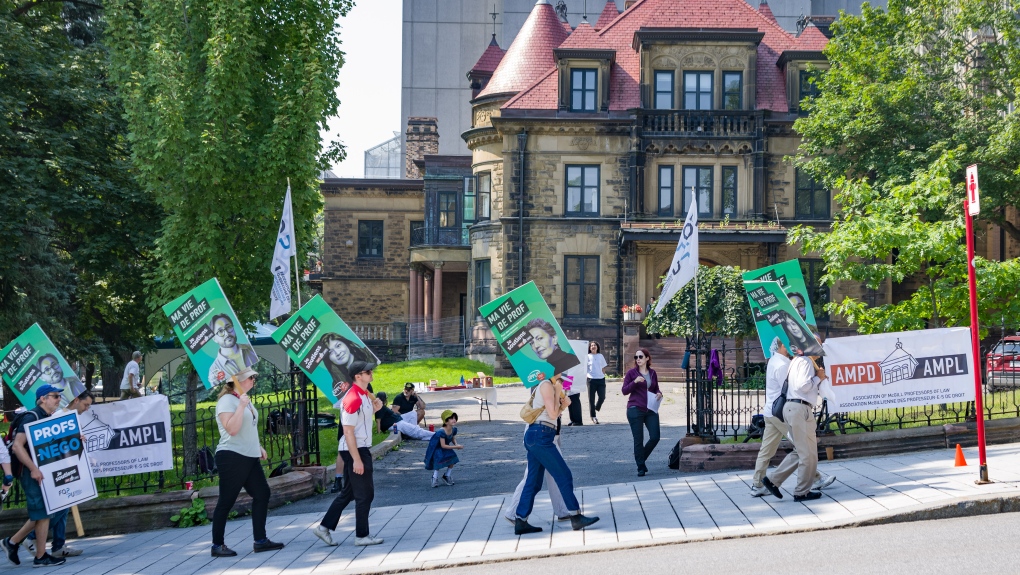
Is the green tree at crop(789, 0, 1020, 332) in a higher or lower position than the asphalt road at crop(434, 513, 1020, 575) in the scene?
higher

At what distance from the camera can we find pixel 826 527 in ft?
30.4

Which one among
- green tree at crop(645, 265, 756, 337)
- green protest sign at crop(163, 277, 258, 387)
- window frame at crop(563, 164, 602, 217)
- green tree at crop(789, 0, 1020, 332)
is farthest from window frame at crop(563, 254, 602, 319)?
green protest sign at crop(163, 277, 258, 387)

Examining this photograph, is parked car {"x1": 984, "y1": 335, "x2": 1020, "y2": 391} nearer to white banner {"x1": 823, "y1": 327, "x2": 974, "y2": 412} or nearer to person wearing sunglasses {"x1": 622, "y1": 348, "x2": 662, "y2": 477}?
white banner {"x1": 823, "y1": 327, "x2": 974, "y2": 412}

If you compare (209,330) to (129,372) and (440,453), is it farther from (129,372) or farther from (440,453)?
(129,372)

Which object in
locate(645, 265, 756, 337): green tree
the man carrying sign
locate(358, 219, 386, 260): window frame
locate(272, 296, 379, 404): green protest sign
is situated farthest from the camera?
locate(358, 219, 386, 260): window frame

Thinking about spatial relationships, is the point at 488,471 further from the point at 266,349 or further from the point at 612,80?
the point at 612,80

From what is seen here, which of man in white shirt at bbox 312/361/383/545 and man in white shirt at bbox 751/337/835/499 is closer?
man in white shirt at bbox 312/361/383/545

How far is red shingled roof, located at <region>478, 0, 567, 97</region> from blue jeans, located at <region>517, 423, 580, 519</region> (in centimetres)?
3069

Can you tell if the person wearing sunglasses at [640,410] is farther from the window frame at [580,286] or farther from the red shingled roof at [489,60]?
the red shingled roof at [489,60]

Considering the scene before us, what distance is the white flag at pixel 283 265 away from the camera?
14508 mm

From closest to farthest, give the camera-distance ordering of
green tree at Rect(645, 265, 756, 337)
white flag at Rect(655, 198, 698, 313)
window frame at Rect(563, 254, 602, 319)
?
white flag at Rect(655, 198, 698, 313) → green tree at Rect(645, 265, 756, 337) → window frame at Rect(563, 254, 602, 319)

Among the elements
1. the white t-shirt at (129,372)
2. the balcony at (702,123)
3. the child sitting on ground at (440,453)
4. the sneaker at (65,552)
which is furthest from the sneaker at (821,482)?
the balcony at (702,123)

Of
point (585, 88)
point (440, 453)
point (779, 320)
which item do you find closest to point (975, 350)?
point (779, 320)

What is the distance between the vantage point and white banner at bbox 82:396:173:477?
1165 cm
